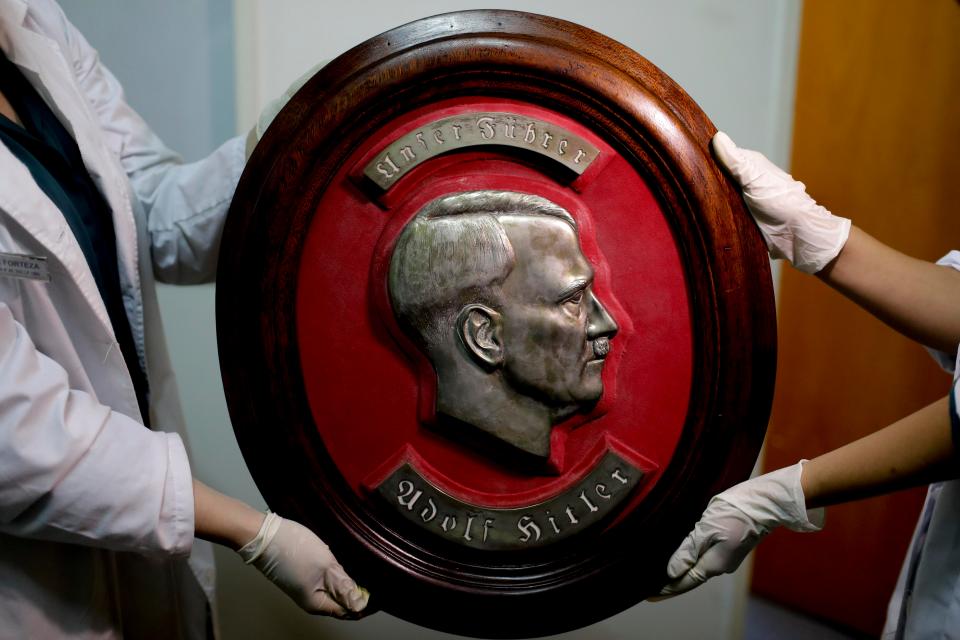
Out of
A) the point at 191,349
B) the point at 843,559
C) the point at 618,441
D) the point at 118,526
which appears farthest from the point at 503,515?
the point at 843,559

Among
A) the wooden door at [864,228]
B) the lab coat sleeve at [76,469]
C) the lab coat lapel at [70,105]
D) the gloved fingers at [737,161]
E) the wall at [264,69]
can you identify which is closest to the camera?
the lab coat sleeve at [76,469]

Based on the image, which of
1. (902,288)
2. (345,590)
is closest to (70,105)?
(345,590)

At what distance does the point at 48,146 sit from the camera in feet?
3.15

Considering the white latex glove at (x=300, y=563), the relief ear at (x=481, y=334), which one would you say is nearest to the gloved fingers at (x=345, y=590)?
the white latex glove at (x=300, y=563)

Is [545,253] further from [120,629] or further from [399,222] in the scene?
[120,629]

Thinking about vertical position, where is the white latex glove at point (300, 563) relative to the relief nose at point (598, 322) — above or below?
below

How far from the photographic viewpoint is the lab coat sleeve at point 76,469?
0.75 m

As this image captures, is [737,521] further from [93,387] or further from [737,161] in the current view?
[93,387]

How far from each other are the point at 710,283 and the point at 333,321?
414 mm

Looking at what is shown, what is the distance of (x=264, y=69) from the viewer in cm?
133

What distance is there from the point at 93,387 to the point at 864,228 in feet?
5.53

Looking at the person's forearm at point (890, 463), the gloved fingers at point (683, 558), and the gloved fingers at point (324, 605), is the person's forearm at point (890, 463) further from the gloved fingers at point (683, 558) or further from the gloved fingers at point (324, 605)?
the gloved fingers at point (324, 605)

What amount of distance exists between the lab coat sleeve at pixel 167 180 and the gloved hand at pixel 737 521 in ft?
2.39

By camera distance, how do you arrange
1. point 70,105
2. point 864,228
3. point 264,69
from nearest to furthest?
point 70,105, point 264,69, point 864,228
